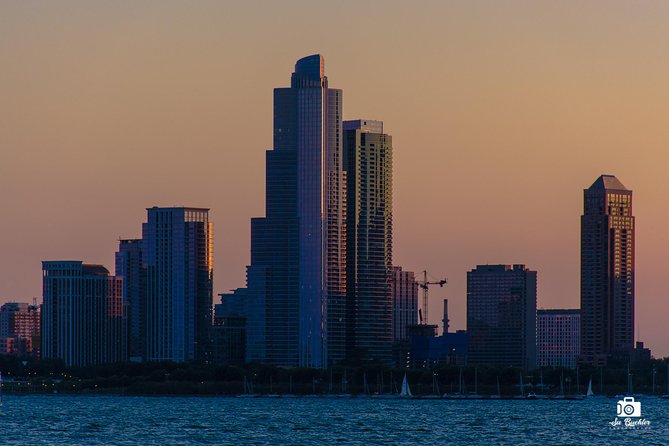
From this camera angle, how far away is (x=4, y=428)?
609 feet

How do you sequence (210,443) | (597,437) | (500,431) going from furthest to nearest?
(500,431) < (597,437) < (210,443)

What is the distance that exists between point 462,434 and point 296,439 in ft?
66.3

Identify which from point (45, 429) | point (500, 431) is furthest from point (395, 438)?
point (45, 429)

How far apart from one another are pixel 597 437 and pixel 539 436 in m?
6.35

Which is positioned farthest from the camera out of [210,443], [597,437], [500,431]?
[500,431]

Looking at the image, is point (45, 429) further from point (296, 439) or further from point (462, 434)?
point (462, 434)

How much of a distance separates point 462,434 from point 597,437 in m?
15.0

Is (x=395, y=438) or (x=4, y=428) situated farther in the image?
(x=4, y=428)

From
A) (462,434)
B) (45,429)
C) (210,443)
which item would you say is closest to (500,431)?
(462,434)

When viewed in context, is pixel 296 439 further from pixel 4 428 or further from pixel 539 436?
pixel 4 428

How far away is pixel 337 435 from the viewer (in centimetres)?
17238

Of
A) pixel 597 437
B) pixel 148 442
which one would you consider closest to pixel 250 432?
pixel 148 442

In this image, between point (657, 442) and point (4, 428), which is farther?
point (4, 428)

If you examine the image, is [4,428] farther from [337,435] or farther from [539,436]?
[539,436]
